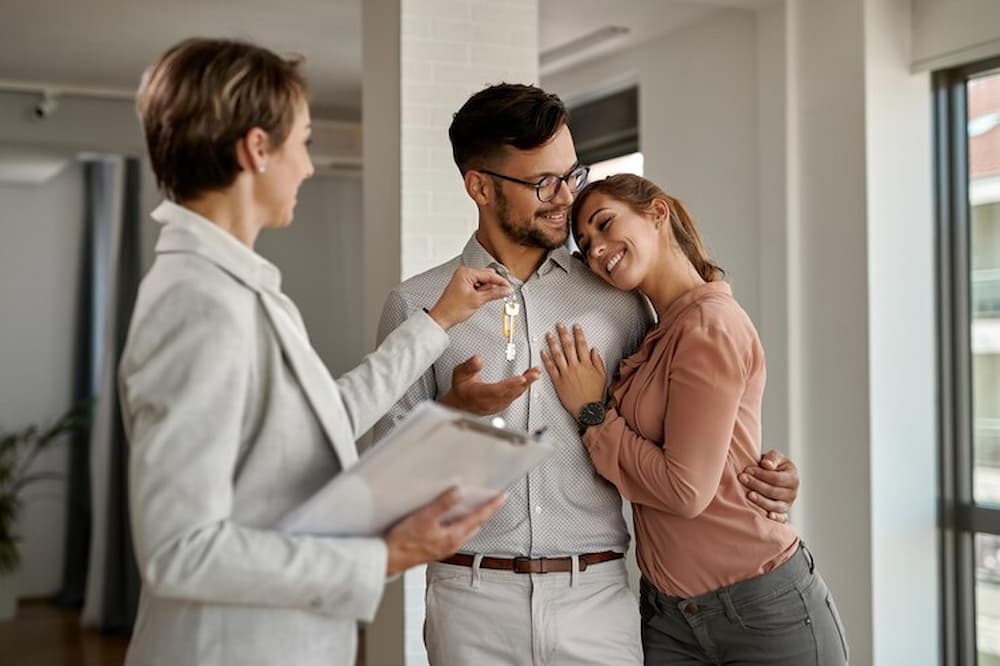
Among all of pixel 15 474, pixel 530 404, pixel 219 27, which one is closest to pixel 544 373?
pixel 530 404

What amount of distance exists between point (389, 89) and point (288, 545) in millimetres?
3167

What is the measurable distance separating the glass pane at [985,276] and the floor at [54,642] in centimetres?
430

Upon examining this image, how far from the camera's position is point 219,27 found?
5.99m

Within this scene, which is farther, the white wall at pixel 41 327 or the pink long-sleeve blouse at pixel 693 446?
the white wall at pixel 41 327

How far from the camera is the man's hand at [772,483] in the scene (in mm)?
2318

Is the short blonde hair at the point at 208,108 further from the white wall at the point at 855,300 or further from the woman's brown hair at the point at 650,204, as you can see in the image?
the white wall at the point at 855,300

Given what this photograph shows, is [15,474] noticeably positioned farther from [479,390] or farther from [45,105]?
[479,390]

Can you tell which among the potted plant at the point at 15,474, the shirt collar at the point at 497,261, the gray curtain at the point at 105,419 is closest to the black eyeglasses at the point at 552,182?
the shirt collar at the point at 497,261

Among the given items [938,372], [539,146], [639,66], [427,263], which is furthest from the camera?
[639,66]

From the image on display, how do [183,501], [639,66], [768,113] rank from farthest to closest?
[639,66]
[768,113]
[183,501]

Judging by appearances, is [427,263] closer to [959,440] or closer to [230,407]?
[959,440]

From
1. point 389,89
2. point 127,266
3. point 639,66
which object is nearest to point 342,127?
point 127,266

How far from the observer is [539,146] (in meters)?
2.40

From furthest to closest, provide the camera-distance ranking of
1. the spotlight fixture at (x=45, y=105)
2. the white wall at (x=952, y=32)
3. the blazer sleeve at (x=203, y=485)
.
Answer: the spotlight fixture at (x=45, y=105) < the white wall at (x=952, y=32) < the blazer sleeve at (x=203, y=485)
